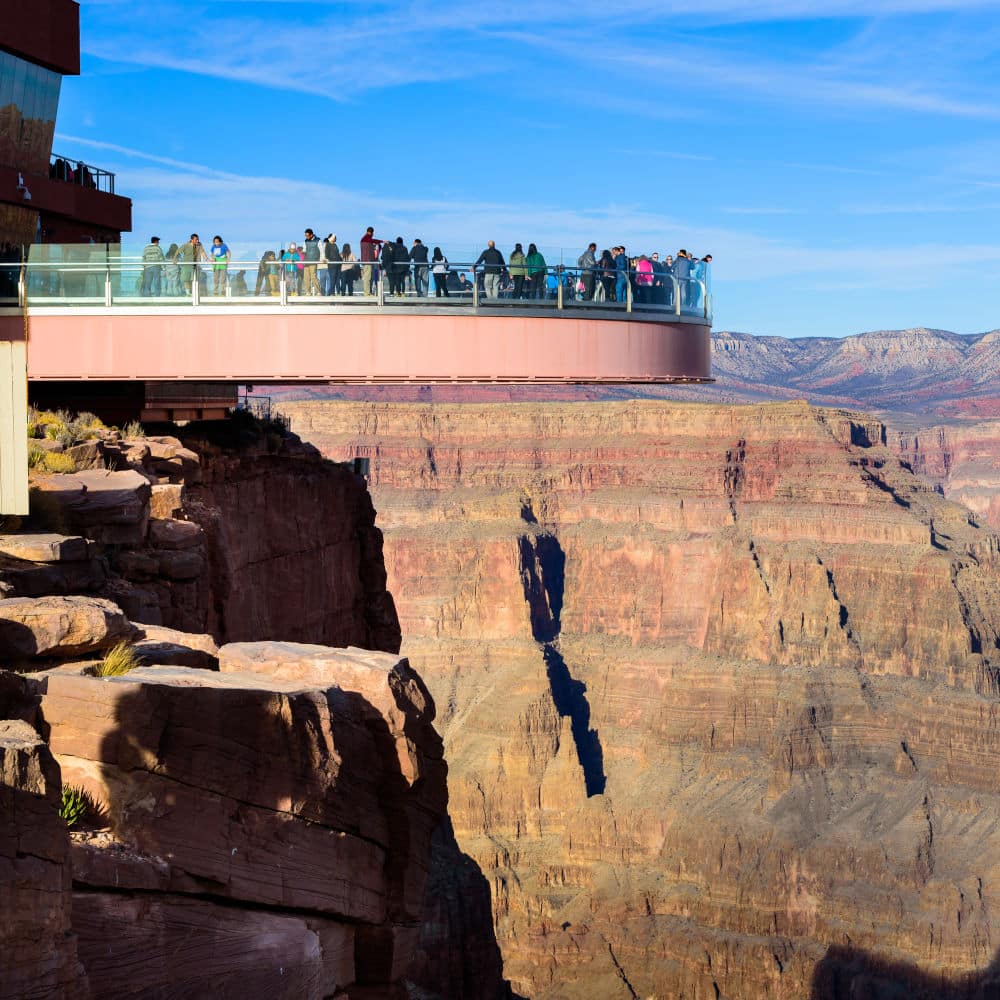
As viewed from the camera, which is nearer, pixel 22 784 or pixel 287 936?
pixel 22 784

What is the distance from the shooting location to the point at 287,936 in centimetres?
1252

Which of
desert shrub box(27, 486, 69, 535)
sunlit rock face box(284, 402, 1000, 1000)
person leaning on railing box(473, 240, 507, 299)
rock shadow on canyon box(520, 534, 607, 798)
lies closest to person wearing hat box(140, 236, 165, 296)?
person leaning on railing box(473, 240, 507, 299)

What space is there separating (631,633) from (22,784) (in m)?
127

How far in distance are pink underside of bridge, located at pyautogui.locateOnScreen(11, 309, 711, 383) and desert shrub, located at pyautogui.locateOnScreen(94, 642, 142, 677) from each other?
14192 millimetres

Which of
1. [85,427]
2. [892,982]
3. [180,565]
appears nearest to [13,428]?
[180,565]

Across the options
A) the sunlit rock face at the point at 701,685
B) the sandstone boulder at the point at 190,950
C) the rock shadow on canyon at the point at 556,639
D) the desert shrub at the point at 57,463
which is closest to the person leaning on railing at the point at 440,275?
the desert shrub at the point at 57,463

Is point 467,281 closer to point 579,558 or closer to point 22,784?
point 22,784

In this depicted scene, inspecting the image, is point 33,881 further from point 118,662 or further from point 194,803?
point 118,662

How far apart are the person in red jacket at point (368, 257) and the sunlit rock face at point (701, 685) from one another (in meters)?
54.5

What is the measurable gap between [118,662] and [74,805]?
6.07 feet

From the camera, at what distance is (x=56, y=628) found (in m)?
13.6

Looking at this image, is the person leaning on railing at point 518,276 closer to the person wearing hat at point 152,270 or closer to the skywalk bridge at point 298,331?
the skywalk bridge at point 298,331

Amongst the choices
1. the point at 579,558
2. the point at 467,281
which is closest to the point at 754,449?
the point at 579,558

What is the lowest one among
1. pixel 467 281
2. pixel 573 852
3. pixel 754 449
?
pixel 573 852
